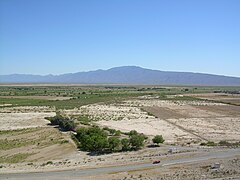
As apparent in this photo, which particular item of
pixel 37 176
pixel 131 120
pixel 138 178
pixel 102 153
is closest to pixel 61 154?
pixel 102 153

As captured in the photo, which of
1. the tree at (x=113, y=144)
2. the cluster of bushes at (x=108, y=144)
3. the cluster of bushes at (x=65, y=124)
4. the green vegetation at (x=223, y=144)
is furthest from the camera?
the cluster of bushes at (x=65, y=124)

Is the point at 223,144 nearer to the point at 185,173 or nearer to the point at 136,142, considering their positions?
the point at 136,142

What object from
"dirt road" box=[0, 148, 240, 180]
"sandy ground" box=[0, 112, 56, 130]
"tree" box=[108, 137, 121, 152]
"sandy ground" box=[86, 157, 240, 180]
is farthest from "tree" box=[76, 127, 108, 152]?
"sandy ground" box=[0, 112, 56, 130]

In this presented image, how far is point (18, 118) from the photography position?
7000cm

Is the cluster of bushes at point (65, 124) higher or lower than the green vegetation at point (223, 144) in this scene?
higher

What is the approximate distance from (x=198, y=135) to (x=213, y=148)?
1039 centimetres

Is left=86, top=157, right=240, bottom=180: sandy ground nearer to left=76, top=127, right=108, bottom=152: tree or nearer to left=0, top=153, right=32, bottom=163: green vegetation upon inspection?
left=76, top=127, right=108, bottom=152: tree

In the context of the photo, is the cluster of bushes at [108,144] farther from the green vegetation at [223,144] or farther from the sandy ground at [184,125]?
the green vegetation at [223,144]

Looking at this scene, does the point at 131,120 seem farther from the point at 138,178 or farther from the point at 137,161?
the point at 138,178

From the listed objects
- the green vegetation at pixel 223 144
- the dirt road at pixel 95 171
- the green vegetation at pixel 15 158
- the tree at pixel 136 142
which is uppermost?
the tree at pixel 136 142

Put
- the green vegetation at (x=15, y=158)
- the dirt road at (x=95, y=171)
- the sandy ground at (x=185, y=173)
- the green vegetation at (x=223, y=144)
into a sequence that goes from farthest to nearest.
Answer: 1. the green vegetation at (x=223, y=144)
2. the green vegetation at (x=15, y=158)
3. the dirt road at (x=95, y=171)
4. the sandy ground at (x=185, y=173)

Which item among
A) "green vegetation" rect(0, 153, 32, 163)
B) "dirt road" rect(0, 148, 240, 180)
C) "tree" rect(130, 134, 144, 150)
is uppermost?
"tree" rect(130, 134, 144, 150)

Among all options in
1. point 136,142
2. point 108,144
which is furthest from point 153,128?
point 108,144

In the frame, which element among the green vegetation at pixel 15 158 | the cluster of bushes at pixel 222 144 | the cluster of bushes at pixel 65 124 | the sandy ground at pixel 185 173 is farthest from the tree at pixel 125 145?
the cluster of bushes at pixel 65 124
